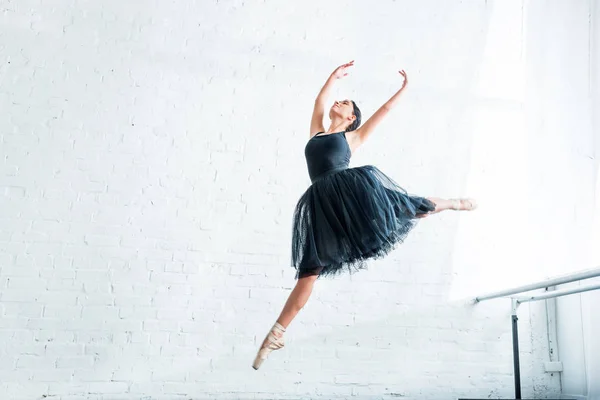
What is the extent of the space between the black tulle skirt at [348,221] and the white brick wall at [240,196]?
1.13m

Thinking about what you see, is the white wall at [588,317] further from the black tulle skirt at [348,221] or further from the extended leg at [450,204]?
the black tulle skirt at [348,221]

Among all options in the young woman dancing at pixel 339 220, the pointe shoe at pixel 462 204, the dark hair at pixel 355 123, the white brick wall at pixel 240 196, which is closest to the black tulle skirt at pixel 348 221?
the young woman dancing at pixel 339 220

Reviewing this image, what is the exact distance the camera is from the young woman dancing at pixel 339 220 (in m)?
2.62

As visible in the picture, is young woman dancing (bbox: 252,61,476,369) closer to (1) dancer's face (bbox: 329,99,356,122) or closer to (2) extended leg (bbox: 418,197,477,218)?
(2) extended leg (bbox: 418,197,477,218)

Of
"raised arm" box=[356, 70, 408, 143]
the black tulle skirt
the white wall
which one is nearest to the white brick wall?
the white wall

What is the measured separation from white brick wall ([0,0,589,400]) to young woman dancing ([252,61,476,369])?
1.07m

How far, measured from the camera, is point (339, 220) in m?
2.66

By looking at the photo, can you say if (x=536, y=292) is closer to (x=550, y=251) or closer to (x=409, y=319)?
(x=550, y=251)

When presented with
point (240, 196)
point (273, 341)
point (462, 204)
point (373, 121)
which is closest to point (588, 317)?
point (462, 204)

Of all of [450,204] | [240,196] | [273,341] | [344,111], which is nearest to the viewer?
[273,341]

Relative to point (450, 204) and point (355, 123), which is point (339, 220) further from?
point (355, 123)

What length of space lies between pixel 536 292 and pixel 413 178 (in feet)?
3.72

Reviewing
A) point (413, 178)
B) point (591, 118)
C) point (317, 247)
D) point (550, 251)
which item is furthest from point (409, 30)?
point (317, 247)

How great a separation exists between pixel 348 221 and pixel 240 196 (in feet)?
4.51
